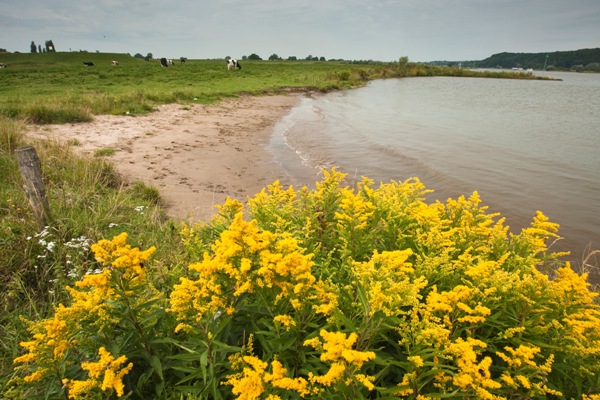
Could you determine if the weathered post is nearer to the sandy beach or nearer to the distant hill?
the sandy beach

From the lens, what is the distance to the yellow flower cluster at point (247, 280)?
208cm

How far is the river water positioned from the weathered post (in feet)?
19.8

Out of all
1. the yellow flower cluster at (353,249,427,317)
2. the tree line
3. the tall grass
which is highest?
the tree line

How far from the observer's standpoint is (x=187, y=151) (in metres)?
11.2

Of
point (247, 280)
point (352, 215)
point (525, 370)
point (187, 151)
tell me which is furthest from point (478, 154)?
point (247, 280)

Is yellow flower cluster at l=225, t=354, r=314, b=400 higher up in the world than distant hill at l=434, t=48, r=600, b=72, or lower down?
lower down

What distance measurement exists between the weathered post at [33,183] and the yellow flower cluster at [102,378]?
11.4 feet

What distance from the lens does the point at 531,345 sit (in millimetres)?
2129

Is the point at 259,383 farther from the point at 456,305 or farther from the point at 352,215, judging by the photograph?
the point at 352,215

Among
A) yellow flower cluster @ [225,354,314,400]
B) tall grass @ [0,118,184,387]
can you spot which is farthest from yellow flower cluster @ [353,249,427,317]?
tall grass @ [0,118,184,387]

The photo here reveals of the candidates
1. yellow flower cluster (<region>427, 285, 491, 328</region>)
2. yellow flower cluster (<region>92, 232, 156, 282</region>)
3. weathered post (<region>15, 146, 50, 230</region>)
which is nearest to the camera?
yellow flower cluster (<region>427, 285, 491, 328</region>)

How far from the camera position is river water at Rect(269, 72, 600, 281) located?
7.93 meters

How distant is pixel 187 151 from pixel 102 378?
394 inches

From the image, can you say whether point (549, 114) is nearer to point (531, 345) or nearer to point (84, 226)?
point (531, 345)
